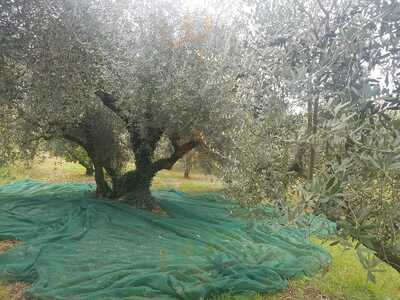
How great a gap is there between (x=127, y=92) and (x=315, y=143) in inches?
275

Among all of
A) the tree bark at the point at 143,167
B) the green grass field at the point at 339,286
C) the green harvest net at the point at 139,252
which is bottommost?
the green grass field at the point at 339,286

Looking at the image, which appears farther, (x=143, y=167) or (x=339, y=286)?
(x=143, y=167)

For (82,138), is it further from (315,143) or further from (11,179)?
(315,143)

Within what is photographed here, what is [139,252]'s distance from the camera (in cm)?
852

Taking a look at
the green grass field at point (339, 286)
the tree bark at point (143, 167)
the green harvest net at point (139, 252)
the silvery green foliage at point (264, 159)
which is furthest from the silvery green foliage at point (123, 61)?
the green grass field at point (339, 286)

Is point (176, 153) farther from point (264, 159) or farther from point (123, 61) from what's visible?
point (264, 159)

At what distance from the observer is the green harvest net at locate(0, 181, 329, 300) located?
6859 mm

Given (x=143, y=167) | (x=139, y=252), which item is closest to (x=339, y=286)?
(x=139, y=252)

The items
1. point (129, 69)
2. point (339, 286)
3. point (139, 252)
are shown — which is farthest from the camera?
point (129, 69)

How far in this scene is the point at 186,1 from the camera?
11.1 metres

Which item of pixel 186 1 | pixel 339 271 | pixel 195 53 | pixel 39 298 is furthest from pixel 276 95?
pixel 186 1

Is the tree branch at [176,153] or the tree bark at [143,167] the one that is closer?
the tree bark at [143,167]

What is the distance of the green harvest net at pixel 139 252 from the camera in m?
6.86

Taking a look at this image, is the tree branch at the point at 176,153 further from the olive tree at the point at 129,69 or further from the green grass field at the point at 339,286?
the green grass field at the point at 339,286
